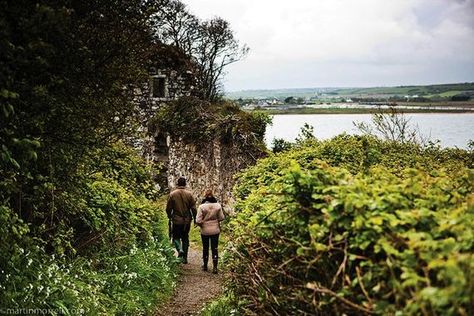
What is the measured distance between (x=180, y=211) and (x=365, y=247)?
28.2 ft

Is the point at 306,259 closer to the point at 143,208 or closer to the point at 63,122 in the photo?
the point at 63,122

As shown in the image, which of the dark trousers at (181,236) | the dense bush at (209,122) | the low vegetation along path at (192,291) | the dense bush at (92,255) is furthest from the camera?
the dense bush at (209,122)

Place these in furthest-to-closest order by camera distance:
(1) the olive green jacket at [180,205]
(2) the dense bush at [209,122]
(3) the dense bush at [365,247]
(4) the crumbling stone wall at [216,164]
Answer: (2) the dense bush at [209,122]
(4) the crumbling stone wall at [216,164]
(1) the olive green jacket at [180,205]
(3) the dense bush at [365,247]

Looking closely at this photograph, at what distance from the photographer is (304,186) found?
4215mm

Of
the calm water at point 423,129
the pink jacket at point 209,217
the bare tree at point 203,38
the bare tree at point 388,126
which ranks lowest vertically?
the pink jacket at point 209,217

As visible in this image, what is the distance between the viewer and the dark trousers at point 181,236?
11.7 m

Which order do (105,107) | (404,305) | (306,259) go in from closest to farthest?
(404,305), (306,259), (105,107)

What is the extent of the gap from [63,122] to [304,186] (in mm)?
3128

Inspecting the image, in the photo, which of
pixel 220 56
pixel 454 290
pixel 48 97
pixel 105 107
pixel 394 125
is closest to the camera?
pixel 454 290

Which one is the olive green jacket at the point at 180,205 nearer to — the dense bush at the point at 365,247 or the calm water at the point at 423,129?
the dense bush at the point at 365,247

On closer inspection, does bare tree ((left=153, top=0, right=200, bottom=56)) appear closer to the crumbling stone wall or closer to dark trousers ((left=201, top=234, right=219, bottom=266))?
the crumbling stone wall

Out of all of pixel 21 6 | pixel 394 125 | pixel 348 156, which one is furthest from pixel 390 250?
pixel 394 125

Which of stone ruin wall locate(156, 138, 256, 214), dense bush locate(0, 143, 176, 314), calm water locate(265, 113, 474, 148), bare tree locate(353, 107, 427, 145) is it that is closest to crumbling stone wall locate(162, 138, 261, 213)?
stone ruin wall locate(156, 138, 256, 214)

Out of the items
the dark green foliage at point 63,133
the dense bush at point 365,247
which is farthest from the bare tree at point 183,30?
the dense bush at point 365,247
